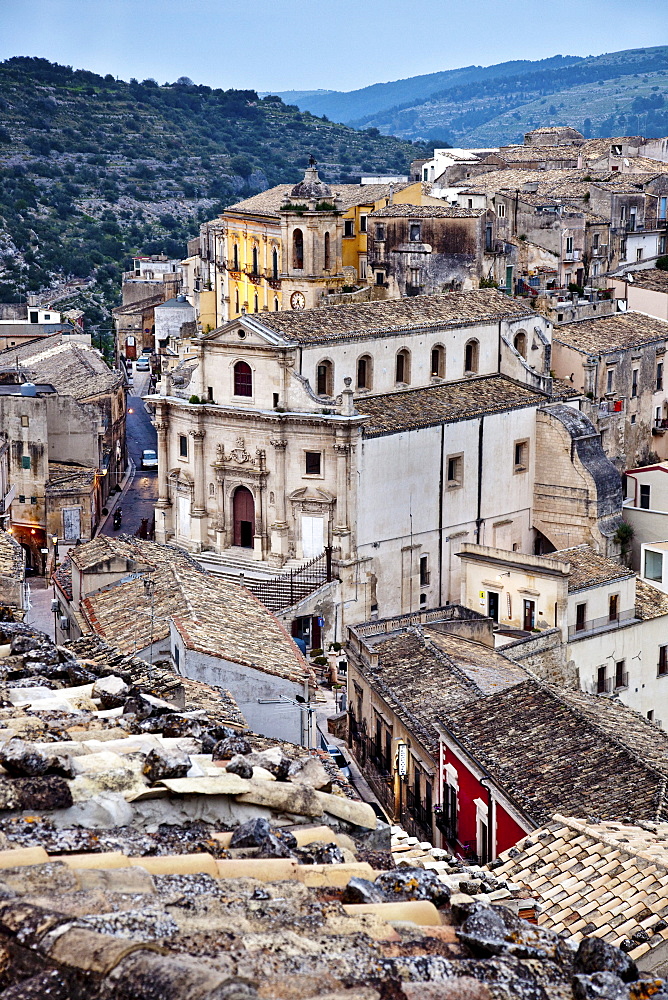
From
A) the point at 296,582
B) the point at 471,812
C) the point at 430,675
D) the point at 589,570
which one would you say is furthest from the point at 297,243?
the point at 471,812

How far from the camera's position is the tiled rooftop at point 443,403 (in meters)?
45.7

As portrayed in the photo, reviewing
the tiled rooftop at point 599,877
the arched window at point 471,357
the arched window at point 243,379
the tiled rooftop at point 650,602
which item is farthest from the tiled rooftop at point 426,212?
the tiled rooftop at point 599,877

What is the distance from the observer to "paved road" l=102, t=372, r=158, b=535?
183 feet

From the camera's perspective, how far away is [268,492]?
4556 cm

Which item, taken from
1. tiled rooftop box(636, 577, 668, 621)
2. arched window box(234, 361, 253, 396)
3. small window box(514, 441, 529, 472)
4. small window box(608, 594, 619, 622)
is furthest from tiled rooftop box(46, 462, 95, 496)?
small window box(608, 594, 619, 622)

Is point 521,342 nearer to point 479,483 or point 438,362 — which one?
point 438,362

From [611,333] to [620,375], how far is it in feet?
7.40

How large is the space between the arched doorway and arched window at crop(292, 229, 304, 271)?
61.8ft

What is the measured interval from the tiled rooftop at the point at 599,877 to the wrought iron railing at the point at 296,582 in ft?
71.6

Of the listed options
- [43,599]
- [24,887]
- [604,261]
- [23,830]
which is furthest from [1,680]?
[604,261]

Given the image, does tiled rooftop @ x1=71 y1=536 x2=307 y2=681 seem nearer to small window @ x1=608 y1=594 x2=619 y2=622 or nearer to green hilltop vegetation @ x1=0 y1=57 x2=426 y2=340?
small window @ x1=608 y1=594 x2=619 y2=622

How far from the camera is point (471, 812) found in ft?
85.2

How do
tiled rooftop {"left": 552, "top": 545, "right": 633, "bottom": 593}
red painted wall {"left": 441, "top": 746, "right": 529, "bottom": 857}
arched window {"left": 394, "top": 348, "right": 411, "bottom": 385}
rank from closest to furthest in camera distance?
red painted wall {"left": 441, "top": 746, "right": 529, "bottom": 857} < tiled rooftop {"left": 552, "top": 545, "right": 633, "bottom": 593} < arched window {"left": 394, "top": 348, "right": 411, "bottom": 385}

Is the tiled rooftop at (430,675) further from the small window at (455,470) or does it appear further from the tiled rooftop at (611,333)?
the tiled rooftop at (611,333)
